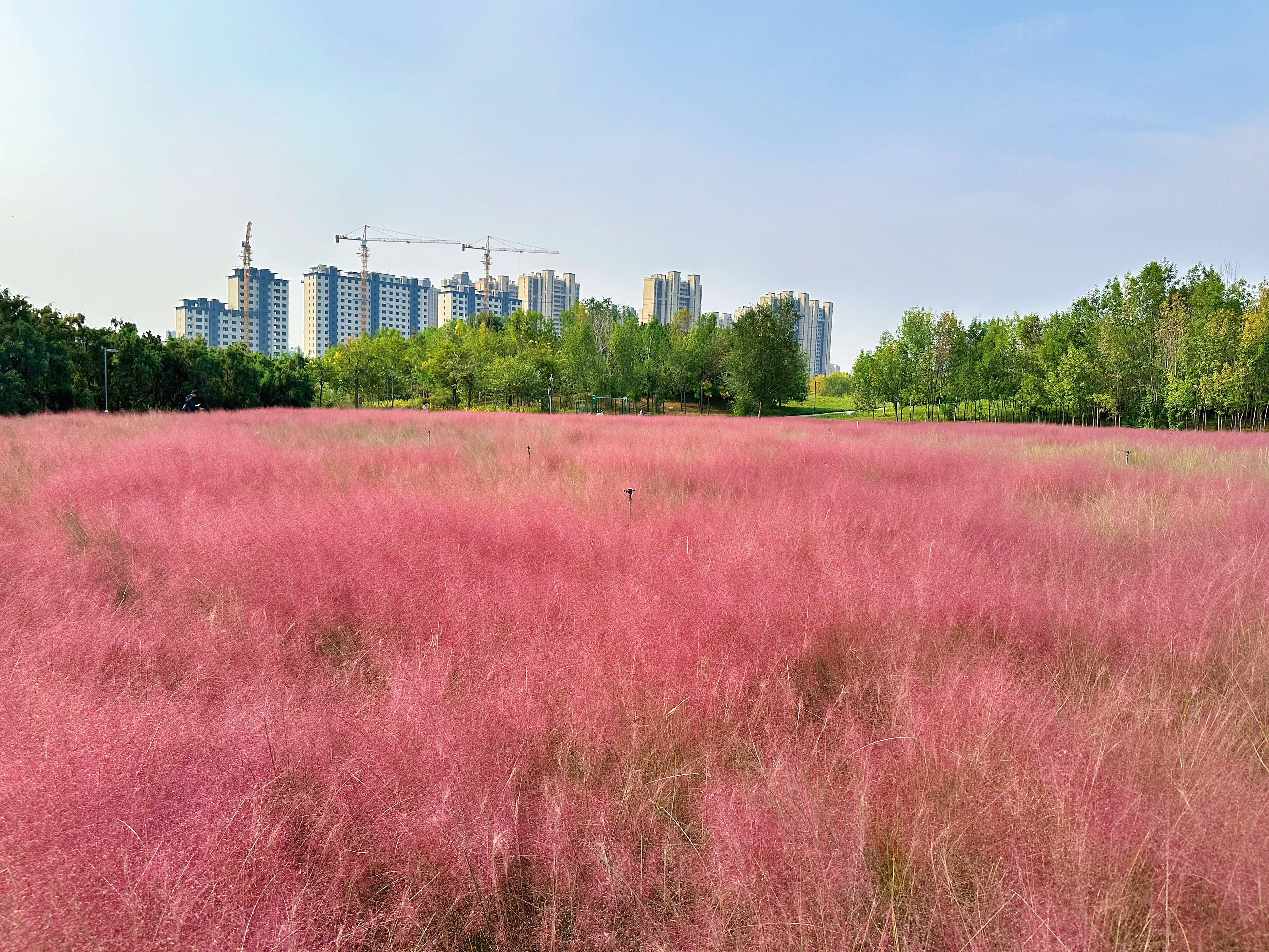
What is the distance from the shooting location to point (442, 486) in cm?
617

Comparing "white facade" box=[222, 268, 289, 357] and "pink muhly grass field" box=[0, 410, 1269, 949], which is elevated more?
"white facade" box=[222, 268, 289, 357]

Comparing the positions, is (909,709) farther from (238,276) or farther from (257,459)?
(238,276)

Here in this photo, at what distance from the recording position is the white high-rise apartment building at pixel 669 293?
14325cm

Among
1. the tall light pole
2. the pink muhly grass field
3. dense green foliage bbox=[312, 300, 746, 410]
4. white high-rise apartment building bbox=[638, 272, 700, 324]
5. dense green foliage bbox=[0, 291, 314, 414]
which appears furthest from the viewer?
white high-rise apartment building bbox=[638, 272, 700, 324]

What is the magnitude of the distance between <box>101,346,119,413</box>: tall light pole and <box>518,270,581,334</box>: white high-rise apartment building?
122 meters

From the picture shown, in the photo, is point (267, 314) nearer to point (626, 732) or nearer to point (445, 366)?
point (445, 366)

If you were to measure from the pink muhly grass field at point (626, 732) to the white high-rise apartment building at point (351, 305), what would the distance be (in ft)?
540

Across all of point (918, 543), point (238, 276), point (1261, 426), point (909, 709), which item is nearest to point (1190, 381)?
point (1261, 426)

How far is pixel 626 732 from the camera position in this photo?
80.7 inches

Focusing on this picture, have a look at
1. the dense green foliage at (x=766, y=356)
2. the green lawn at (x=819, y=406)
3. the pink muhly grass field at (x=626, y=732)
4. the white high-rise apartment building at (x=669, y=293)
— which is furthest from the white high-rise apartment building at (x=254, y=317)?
the pink muhly grass field at (x=626, y=732)

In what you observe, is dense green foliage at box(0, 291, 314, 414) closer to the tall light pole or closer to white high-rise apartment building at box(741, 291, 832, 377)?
the tall light pole

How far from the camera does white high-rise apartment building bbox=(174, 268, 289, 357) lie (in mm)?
156500

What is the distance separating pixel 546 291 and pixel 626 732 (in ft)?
514

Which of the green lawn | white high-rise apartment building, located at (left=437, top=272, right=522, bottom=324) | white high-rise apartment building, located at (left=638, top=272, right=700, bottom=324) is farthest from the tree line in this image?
white high-rise apartment building, located at (left=437, top=272, right=522, bottom=324)
